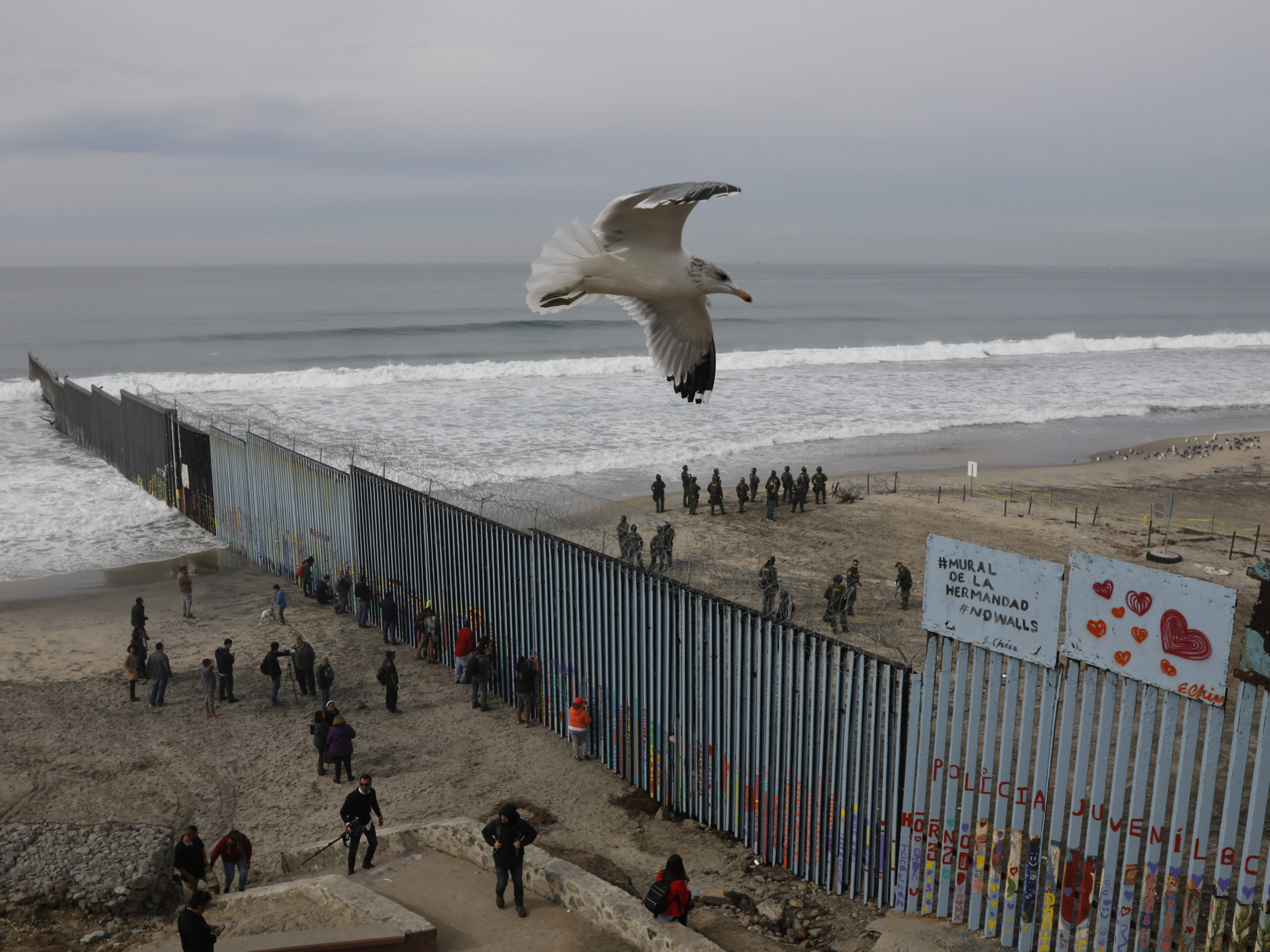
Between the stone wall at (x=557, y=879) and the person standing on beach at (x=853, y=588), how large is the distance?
744cm

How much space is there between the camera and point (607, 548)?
14.7 m

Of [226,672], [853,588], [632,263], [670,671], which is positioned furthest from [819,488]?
[632,263]

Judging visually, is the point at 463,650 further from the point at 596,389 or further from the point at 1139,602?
the point at 596,389

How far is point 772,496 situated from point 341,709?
14.3 metres

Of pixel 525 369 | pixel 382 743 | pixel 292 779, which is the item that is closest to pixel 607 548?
pixel 382 743

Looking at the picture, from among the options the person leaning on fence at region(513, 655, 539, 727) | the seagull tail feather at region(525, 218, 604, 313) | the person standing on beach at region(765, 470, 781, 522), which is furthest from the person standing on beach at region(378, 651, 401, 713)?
the person standing on beach at region(765, 470, 781, 522)

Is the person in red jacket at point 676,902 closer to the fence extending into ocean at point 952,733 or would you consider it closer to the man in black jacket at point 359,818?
the fence extending into ocean at point 952,733

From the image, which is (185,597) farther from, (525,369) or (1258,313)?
(1258,313)

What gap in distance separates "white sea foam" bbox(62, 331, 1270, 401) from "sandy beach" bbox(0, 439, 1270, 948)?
32045 mm

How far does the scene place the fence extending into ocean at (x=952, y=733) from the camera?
7.03 m

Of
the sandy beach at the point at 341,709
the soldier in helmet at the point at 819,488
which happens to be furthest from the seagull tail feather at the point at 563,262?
the soldier in helmet at the point at 819,488

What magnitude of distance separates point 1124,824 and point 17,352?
3211 inches

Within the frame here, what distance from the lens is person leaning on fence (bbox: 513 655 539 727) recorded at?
47.6 ft

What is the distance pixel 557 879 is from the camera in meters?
9.59
